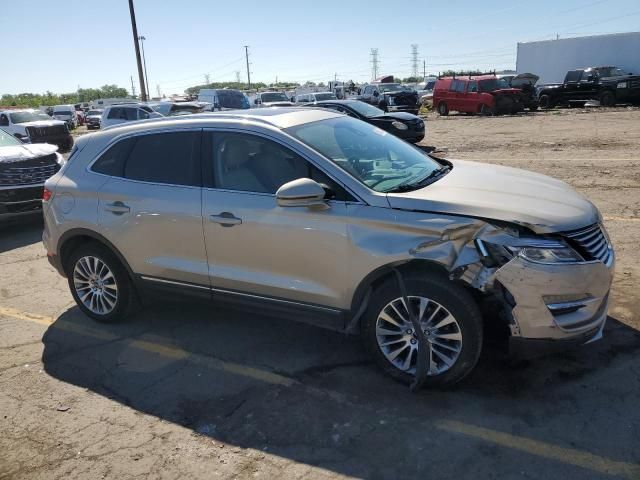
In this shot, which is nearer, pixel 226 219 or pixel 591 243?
pixel 591 243

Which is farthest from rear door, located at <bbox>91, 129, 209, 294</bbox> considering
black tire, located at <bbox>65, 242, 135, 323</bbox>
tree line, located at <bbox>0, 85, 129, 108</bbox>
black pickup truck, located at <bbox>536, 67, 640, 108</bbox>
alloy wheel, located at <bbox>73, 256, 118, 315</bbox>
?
tree line, located at <bbox>0, 85, 129, 108</bbox>

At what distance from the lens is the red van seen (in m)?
25.6

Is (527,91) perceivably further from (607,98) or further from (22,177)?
(22,177)

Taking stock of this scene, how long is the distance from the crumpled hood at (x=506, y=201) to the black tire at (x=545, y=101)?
85.6 ft

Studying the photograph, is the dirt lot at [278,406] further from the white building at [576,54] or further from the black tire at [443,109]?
the white building at [576,54]

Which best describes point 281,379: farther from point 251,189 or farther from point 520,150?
point 520,150

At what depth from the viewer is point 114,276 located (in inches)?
184

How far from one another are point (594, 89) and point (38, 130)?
24464 millimetres

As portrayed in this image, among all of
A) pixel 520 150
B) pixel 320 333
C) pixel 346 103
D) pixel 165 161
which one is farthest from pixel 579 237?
pixel 346 103

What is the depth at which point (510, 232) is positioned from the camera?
318cm

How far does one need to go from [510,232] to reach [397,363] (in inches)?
44.4

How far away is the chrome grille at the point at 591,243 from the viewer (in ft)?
10.6

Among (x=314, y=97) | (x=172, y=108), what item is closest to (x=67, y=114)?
(x=314, y=97)

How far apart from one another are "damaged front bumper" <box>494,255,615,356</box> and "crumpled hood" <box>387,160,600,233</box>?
0.25m
